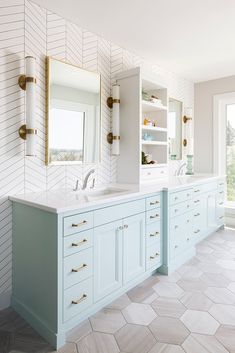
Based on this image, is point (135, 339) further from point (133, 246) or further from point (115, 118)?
point (115, 118)

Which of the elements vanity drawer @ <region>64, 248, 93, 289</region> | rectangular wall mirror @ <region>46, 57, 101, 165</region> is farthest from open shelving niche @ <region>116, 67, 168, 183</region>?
vanity drawer @ <region>64, 248, 93, 289</region>

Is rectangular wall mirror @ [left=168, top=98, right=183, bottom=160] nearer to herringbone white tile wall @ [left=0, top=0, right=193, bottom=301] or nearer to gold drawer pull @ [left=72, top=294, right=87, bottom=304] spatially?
herringbone white tile wall @ [left=0, top=0, right=193, bottom=301]

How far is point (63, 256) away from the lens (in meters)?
1.58

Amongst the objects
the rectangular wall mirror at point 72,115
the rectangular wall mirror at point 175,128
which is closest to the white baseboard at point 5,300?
the rectangular wall mirror at point 72,115

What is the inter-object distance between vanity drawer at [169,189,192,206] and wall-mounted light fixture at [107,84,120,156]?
75 centimetres

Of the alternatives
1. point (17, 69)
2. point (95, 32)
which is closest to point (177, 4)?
point (95, 32)

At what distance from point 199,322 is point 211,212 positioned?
77.9 inches

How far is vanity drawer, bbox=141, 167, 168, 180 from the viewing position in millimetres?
2842

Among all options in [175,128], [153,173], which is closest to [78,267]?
[153,173]

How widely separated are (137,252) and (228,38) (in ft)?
7.85

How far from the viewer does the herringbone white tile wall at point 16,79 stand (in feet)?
6.31

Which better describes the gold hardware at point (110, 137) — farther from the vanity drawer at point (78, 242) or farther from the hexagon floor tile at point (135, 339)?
the hexagon floor tile at point (135, 339)

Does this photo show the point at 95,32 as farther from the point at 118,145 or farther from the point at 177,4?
the point at 118,145

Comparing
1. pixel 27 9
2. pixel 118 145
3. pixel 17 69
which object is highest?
pixel 27 9
